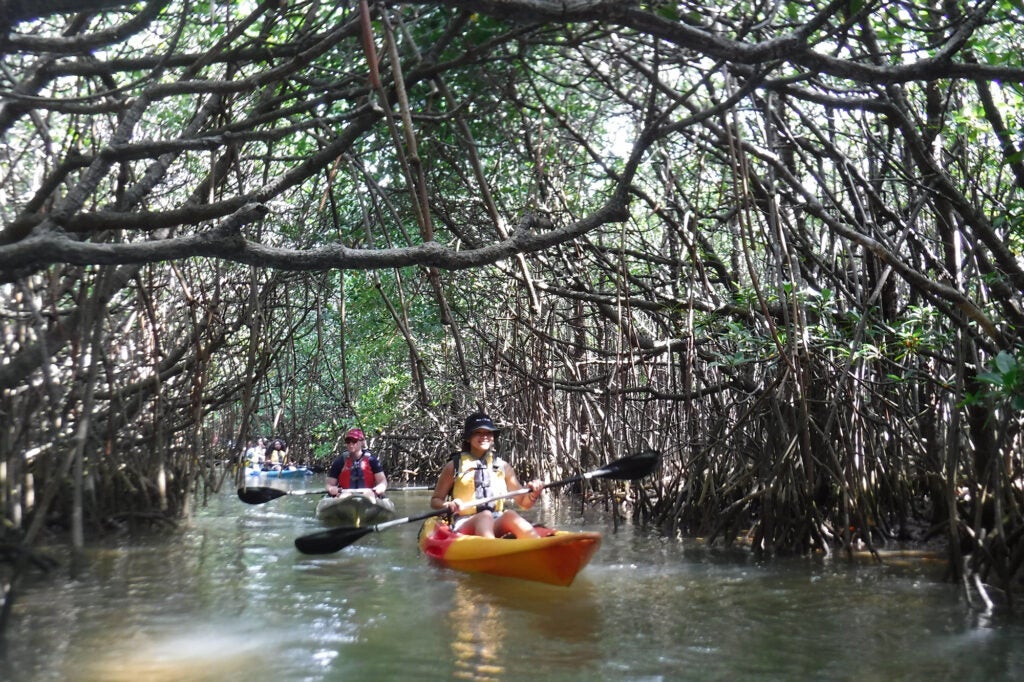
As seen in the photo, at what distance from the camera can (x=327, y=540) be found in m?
5.99

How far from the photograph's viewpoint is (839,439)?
680 centimetres

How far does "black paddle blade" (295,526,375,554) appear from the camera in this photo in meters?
5.96

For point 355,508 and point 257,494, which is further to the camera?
point 355,508

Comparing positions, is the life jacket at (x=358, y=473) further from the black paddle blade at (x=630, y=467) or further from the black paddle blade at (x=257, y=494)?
the black paddle blade at (x=630, y=467)

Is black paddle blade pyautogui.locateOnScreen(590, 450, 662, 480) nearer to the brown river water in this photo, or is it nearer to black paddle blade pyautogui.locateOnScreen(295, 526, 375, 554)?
the brown river water

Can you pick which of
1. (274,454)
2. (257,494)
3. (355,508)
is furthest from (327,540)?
(274,454)

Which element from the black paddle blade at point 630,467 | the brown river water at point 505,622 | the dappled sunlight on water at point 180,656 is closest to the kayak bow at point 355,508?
the brown river water at point 505,622

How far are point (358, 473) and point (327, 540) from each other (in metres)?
4.99

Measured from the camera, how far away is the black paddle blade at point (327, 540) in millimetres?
5955

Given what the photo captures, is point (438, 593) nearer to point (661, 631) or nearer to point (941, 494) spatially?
point (661, 631)

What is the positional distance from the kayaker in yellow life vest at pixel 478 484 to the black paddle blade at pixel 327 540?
1.33 meters

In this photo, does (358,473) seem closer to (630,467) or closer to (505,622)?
(630,467)

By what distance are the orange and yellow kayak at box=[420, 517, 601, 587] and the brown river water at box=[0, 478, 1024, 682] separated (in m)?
0.12

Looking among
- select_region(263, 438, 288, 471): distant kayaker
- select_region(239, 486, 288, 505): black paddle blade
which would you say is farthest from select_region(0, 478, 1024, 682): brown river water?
select_region(263, 438, 288, 471): distant kayaker
